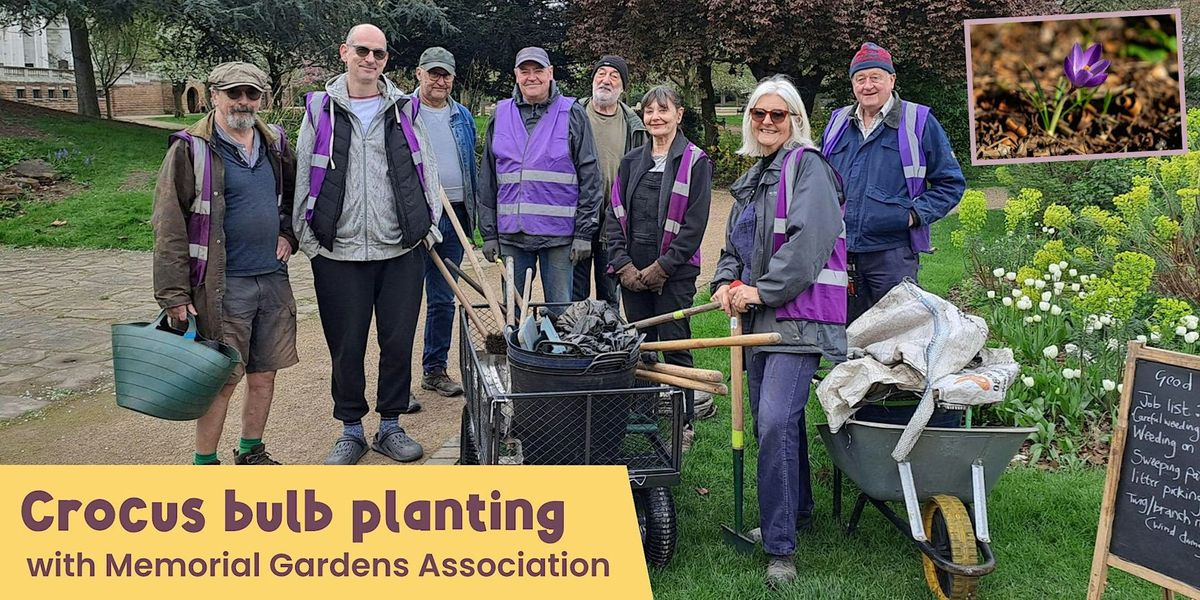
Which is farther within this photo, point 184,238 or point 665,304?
point 665,304

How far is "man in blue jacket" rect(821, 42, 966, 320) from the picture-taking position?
4.71m

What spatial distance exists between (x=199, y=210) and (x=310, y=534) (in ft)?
6.77

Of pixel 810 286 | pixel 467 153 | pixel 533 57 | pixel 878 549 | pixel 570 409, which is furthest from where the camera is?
pixel 467 153

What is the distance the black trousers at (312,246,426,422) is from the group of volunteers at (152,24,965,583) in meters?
0.01

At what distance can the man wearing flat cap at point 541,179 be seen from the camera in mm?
5250

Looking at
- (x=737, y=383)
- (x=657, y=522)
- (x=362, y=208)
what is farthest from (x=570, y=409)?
(x=362, y=208)

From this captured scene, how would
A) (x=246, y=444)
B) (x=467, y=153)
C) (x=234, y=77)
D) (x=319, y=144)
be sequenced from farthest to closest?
(x=467, y=153)
(x=246, y=444)
(x=319, y=144)
(x=234, y=77)

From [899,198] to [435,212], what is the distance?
2.33 metres

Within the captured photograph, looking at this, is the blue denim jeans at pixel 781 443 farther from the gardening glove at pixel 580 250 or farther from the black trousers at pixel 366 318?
the black trousers at pixel 366 318

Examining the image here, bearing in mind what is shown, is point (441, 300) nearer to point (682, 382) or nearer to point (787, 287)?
point (682, 382)

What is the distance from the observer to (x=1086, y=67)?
4.73 metres

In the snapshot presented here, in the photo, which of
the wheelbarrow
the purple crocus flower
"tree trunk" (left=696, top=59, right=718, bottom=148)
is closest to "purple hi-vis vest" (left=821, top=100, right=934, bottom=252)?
the purple crocus flower

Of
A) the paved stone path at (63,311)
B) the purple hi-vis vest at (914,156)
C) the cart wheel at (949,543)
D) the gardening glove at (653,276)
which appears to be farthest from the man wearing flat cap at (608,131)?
Answer: the paved stone path at (63,311)

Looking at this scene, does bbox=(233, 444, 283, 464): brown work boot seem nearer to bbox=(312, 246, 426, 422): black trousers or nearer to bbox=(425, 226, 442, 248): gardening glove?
bbox=(312, 246, 426, 422): black trousers
